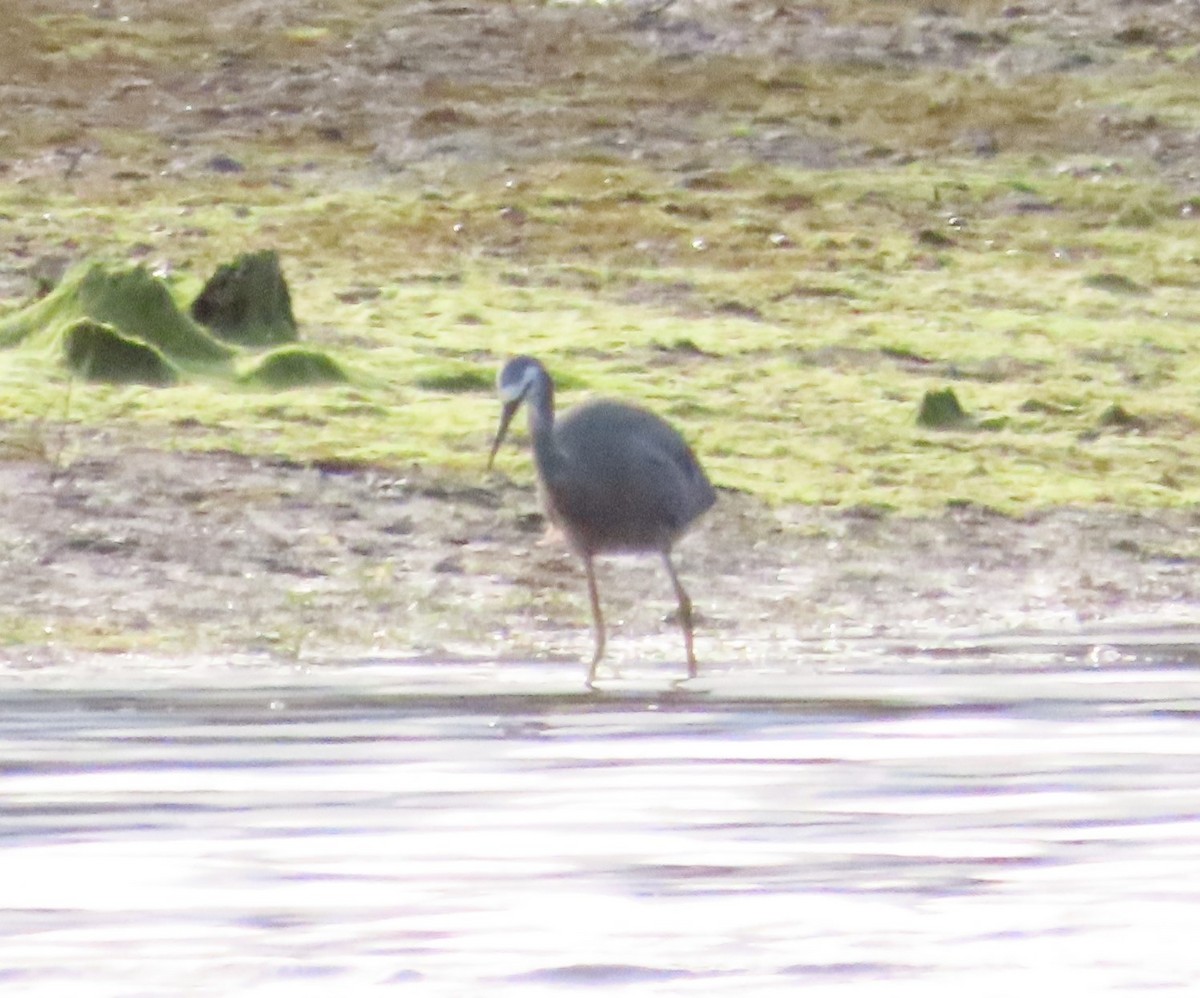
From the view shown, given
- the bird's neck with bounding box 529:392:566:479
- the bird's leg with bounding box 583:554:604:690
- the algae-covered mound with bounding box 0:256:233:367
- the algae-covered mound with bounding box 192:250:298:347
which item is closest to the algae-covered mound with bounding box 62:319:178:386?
the algae-covered mound with bounding box 0:256:233:367

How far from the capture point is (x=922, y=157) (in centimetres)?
2627

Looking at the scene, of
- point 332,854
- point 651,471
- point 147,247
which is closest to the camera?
point 332,854

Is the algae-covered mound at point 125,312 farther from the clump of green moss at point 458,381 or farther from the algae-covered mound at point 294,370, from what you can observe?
the clump of green moss at point 458,381

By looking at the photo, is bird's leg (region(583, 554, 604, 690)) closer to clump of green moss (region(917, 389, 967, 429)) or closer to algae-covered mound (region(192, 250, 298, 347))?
clump of green moss (region(917, 389, 967, 429))

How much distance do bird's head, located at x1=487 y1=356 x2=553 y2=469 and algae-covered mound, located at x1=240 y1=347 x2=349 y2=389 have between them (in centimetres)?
295

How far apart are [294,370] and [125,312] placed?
0.90 metres

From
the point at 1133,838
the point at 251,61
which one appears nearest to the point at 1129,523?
the point at 1133,838

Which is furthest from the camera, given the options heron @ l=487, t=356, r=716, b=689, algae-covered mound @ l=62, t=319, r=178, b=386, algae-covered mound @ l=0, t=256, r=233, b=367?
algae-covered mound @ l=0, t=256, r=233, b=367

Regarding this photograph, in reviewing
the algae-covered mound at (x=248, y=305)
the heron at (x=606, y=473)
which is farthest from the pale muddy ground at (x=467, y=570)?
the algae-covered mound at (x=248, y=305)

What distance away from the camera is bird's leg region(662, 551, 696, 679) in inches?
490

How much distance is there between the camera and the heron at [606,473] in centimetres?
1380

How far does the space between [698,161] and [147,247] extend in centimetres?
524

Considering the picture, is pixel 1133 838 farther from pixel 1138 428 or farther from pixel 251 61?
pixel 251 61

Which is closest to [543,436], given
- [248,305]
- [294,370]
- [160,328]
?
[294,370]
